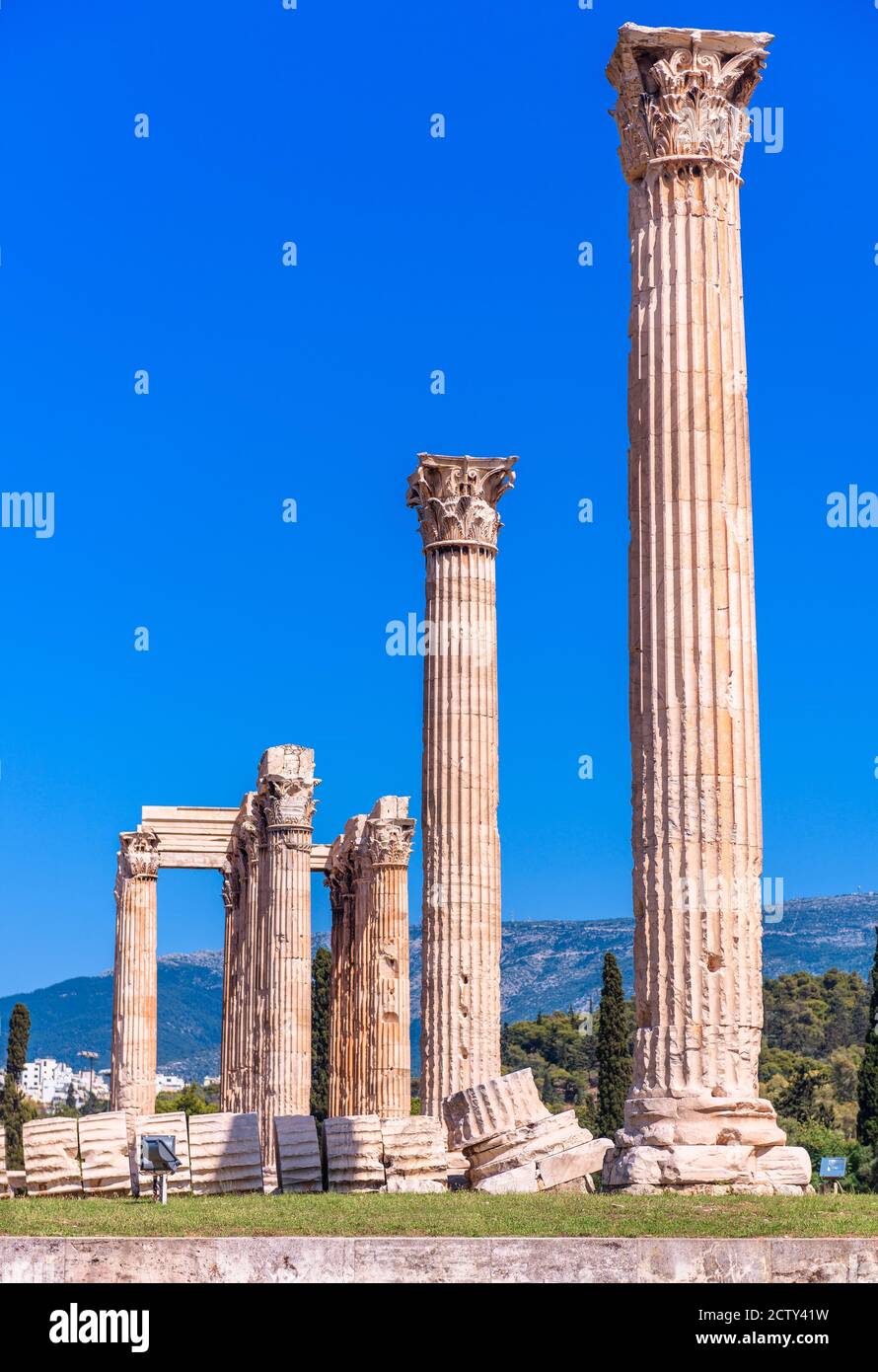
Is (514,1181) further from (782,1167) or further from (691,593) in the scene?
(691,593)

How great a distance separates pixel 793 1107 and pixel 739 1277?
6885 centimetres

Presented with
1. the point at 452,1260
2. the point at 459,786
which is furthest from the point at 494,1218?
the point at 459,786

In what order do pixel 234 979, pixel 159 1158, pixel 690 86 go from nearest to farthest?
pixel 690 86 < pixel 159 1158 < pixel 234 979

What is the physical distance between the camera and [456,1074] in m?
32.5

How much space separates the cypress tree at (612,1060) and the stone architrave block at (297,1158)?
36966 mm

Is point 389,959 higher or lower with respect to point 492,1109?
higher

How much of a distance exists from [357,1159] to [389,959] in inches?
708

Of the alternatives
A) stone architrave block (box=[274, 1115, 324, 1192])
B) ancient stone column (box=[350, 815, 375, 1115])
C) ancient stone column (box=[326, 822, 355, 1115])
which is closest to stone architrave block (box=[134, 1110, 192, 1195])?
stone architrave block (box=[274, 1115, 324, 1192])

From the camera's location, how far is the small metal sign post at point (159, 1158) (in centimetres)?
2711

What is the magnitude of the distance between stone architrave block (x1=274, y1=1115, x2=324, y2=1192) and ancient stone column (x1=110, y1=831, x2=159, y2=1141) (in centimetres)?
3080

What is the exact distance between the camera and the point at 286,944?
4803 cm

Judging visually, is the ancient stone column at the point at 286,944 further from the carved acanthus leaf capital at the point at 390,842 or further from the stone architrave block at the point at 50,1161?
the stone architrave block at the point at 50,1161

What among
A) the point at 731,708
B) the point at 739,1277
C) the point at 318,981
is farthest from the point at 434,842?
the point at 318,981
